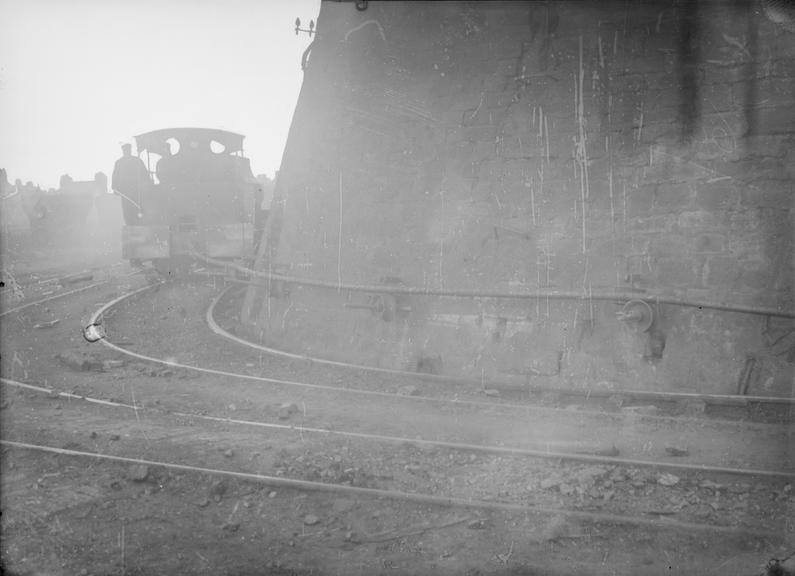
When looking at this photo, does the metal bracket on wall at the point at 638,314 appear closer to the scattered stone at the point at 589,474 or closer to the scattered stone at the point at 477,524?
the scattered stone at the point at 589,474

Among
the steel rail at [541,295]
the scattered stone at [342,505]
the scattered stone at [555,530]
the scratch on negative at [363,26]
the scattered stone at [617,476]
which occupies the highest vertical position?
the scratch on negative at [363,26]

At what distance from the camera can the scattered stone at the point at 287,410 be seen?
6.07m

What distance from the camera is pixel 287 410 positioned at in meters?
6.19

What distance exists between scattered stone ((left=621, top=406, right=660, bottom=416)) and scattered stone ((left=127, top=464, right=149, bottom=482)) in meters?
5.22

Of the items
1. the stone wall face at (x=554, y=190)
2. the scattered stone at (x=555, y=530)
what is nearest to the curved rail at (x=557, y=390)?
the stone wall face at (x=554, y=190)

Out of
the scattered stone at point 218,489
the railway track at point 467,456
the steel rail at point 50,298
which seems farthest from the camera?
the steel rail at point 50,298

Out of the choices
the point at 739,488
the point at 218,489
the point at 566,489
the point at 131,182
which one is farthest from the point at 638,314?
the point at 131,182

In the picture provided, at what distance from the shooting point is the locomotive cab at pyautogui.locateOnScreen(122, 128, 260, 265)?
14.6 metres

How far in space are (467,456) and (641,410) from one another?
2420 millimetres

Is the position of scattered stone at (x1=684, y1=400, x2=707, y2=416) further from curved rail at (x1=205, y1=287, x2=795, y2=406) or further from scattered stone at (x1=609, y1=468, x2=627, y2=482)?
scattered stone at (x1=609, y1=468, x2=627, y2=482)

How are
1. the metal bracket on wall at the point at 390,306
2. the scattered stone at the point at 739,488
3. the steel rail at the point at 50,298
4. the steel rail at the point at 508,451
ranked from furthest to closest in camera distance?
the steel rail at the point at 50,298 < the metal bracket on wall at the point at 390,306 < the steel rail at the point at 508,451 < the scattered stone at the point at 739,488

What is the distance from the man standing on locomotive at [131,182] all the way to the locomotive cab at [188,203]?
9cm

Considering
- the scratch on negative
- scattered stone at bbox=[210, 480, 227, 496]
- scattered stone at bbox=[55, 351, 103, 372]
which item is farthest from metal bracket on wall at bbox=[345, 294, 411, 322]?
scattered stone at bbox=[55, 351, 103, 372]

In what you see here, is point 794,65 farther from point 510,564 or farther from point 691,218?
point 510,564
